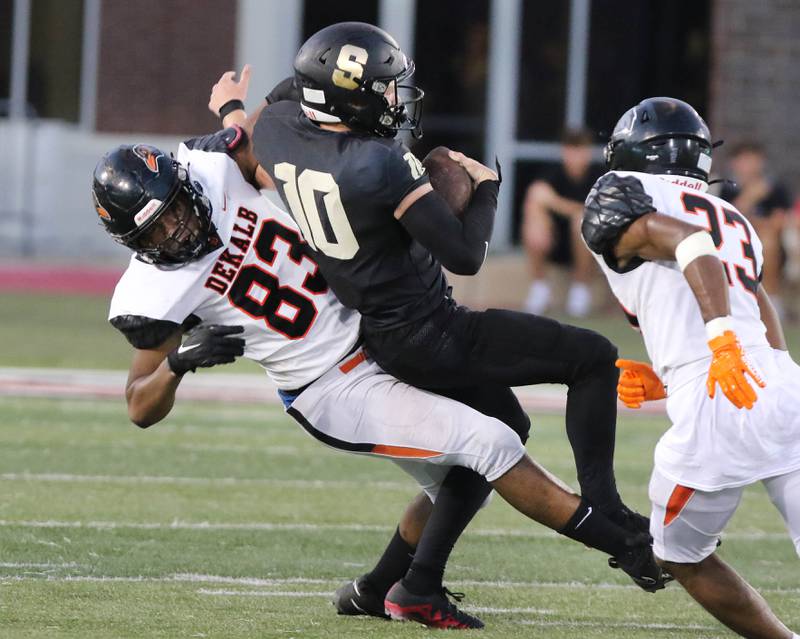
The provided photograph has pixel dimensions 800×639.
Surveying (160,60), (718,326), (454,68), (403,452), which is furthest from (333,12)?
(718,326)

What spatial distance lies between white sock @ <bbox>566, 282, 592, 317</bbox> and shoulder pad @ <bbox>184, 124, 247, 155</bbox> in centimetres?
1030

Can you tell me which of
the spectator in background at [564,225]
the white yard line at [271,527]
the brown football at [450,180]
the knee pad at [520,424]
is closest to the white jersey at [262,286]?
the brown football at [450,180]

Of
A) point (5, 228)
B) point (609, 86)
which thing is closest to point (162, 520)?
point (5, 228)

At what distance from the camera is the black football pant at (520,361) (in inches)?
194

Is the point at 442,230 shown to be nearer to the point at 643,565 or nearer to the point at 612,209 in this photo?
the point at 612,209

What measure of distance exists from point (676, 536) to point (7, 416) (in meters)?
5.42

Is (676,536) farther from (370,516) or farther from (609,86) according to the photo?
(609,86)

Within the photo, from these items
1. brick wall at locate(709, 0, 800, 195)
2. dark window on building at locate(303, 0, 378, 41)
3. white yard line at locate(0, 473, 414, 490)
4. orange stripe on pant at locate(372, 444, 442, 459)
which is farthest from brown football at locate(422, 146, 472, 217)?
dark window on building at locate(303, 0, 378, 41)

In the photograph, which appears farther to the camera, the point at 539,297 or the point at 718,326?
the point at 539,297

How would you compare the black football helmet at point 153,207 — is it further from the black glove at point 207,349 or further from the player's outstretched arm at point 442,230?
the player's outstretched arm at point 442,230

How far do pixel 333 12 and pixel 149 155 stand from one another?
15.4 metres

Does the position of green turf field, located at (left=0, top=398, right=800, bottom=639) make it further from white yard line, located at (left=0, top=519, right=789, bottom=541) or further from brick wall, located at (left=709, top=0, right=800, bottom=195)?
brick wall, located at (left=709, top=0, right=800, bottom=195)

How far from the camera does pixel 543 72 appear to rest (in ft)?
65.2

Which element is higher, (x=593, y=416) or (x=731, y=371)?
(x=731, y=371)
